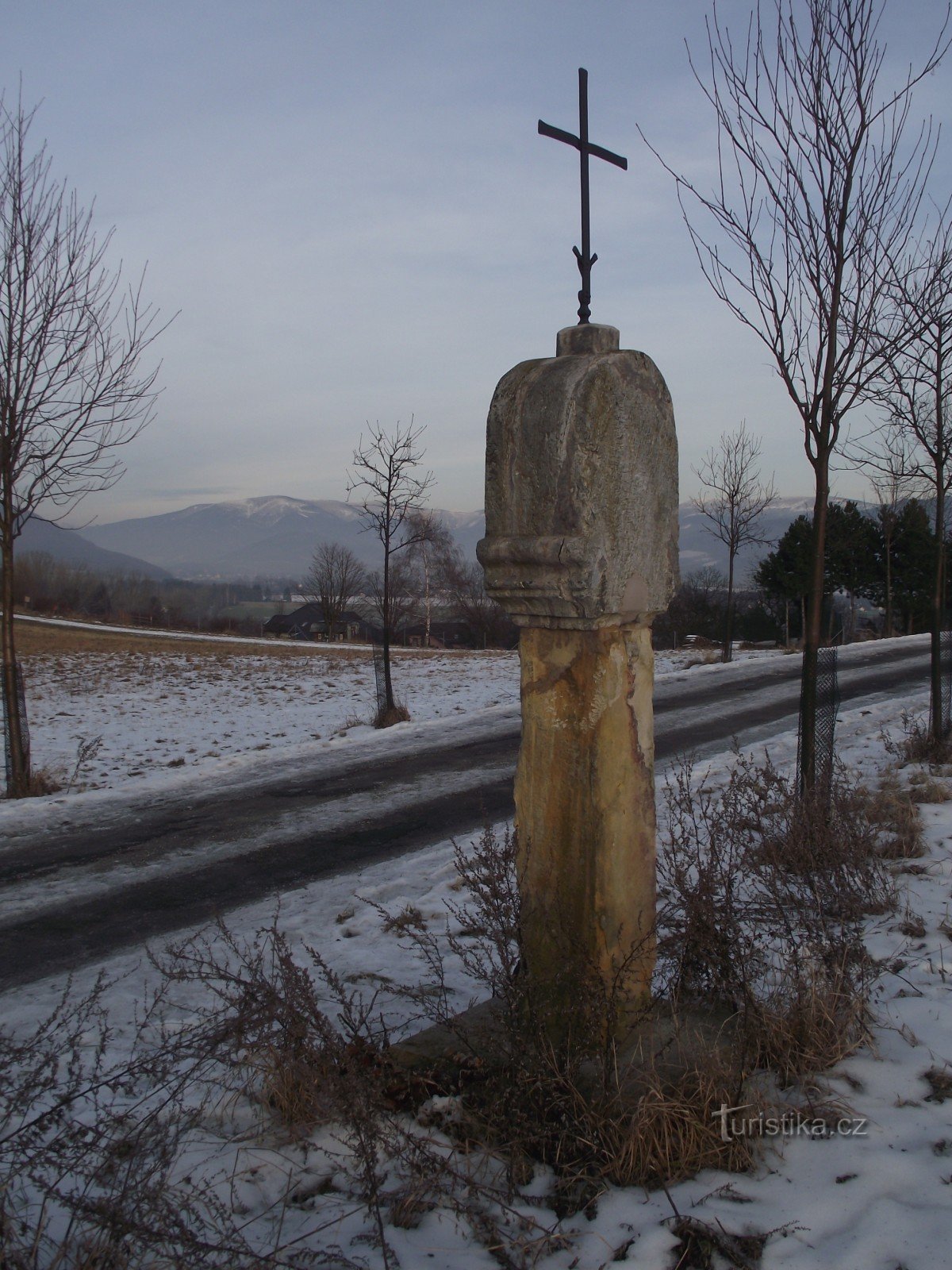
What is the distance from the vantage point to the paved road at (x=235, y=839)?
5.46m

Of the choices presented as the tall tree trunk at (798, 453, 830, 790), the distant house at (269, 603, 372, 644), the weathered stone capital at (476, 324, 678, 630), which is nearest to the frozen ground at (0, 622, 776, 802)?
the tall tree trunk at (798, 453, 830, 790)

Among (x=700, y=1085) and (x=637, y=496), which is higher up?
(x=637, y=496)

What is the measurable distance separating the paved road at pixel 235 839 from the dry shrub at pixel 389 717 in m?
1.00

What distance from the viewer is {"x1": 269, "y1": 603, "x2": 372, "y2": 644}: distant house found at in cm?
4400

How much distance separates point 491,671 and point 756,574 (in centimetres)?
1757

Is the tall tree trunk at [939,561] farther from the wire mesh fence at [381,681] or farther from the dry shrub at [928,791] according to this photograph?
the wire mesh fence at [381,681]

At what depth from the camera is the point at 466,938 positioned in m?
5.07

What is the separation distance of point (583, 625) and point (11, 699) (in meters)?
7.60

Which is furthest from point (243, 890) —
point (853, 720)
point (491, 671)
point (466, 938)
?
point (491, 671)

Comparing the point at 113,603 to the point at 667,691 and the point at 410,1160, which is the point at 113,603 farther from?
the point at 410,1160

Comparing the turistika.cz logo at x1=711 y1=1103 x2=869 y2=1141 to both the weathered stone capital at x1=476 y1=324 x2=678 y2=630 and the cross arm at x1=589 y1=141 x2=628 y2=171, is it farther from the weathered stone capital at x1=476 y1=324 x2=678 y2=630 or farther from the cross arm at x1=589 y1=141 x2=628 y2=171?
the cross arm at x1=589 y1=141 x2=628 y2=171

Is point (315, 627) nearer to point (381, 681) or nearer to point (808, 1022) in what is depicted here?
point (381, 681)

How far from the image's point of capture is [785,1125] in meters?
2.92

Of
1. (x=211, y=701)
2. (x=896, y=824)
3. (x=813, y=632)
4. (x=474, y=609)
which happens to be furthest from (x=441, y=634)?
(x=813, y=632)
